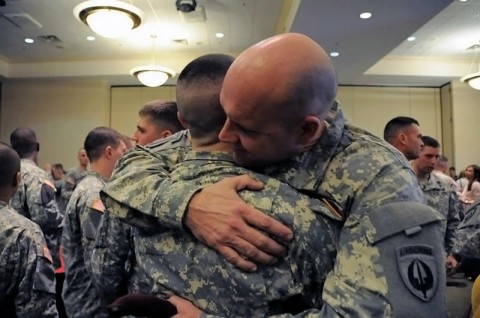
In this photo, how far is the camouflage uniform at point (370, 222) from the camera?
0.80 meters

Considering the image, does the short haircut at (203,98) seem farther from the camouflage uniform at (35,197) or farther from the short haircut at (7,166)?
the camouflage uniform at (35,197)

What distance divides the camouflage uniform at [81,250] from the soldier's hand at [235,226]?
1.52m

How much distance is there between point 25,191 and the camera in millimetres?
3830

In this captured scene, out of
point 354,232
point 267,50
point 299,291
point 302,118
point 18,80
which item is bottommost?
point 299,291

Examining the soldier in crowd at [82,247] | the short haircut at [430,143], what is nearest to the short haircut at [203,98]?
the soldier in crowd at [82,247]

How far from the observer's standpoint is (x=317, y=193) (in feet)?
3.16

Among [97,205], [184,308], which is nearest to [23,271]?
[97,205]

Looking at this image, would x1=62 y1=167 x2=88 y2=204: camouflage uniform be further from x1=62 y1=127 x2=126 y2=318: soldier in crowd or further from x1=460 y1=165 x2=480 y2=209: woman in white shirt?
x1=460 y1=165 x2=480 y2=209: woman in white shirt

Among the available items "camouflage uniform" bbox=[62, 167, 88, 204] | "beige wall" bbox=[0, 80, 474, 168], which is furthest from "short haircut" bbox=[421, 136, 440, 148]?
"beige wall" bbox=[0, 80, 474, 168]

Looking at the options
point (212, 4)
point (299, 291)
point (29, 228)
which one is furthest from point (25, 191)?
point (212, 4)

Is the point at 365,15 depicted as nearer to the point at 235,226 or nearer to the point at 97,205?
the point at 97,205

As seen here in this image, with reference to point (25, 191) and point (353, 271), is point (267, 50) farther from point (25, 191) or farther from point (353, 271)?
point (25, 191)

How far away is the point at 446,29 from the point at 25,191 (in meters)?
7.32

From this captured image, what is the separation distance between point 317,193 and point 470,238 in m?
1.53
